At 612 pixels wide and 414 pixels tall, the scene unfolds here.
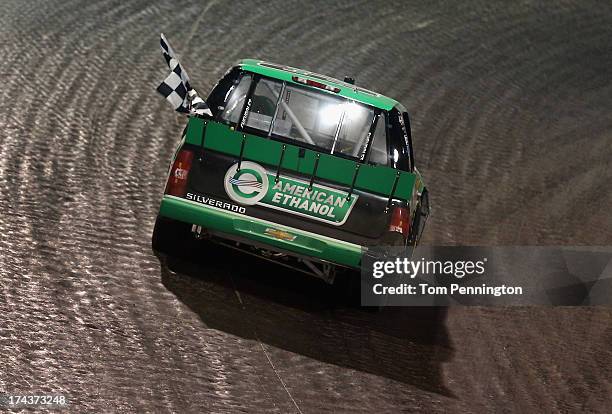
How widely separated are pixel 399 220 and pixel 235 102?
1.67 meters

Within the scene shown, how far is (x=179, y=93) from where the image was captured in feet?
26.8

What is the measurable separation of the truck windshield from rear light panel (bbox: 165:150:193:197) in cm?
66

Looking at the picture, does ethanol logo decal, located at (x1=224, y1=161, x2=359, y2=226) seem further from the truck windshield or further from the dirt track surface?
the dirt track surface

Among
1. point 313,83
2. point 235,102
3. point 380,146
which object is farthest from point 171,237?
point 380,146

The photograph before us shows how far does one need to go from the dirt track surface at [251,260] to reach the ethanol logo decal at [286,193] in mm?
782

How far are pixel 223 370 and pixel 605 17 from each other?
1449 cm

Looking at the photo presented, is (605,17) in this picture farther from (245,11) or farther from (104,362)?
(104,362)

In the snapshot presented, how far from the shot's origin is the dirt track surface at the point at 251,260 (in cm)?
671

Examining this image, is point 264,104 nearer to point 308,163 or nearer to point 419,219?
point 308,163

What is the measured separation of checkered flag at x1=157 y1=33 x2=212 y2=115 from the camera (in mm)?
8031

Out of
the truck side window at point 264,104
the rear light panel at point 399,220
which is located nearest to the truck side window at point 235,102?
the truck side window at point 264,104

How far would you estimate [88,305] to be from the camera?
7117 millimetres

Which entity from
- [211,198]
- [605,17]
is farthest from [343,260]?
[605,17]

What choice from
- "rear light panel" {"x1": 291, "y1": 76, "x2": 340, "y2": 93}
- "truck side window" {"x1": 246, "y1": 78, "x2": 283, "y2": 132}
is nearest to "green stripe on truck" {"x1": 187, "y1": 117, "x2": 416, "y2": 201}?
"truck side window" {"x1": 246, "y1": 78, "x2": 283, "y2": 132}
